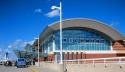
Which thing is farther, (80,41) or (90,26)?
(90,26)

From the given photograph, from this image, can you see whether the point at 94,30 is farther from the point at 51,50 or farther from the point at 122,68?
the point at 122,68

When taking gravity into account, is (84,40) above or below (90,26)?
below

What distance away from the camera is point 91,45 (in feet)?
267

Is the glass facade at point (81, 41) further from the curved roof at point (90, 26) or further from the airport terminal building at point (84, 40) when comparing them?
the curved roof at point (90, 26)

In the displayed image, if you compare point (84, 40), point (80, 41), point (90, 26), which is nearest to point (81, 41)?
point (80, 41)

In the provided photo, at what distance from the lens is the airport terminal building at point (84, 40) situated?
8006cm

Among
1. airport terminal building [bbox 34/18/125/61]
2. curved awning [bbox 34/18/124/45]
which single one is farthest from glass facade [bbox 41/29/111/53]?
curved awning [bbox 34/18/124/45]

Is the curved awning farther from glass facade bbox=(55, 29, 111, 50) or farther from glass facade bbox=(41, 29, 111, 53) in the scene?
glass facade bbox=(55, 29, 111, 50)

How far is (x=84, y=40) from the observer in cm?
8094

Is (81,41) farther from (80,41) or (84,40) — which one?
(84,40)

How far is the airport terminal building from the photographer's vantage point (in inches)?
3152

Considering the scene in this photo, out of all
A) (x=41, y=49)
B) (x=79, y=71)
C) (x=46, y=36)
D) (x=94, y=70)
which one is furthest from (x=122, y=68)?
(x=41, y=49)

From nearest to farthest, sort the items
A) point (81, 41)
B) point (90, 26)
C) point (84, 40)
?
point (81, 41)
point (84, 40)
point (90, 26)

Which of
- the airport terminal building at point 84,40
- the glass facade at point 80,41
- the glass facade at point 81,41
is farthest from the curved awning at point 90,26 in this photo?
the glass facade at point 81,41
